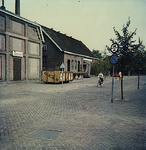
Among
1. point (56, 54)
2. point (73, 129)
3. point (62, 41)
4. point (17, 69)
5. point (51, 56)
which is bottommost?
point (73, 129)

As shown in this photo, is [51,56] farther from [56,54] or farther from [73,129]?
[73,129]

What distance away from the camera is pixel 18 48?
2222 centimetres

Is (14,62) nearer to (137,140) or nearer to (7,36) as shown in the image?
(7,36)

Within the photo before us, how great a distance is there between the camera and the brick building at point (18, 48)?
20.1 metres

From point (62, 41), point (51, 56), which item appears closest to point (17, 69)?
point (51, 56)

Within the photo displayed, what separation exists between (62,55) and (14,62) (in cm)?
1119

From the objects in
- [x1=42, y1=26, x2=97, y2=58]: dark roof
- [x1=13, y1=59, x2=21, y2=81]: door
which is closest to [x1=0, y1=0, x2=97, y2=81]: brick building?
[x1=13, y1=59, x2=21, y2=81]: door

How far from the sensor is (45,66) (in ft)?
110

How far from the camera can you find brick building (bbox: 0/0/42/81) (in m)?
20.1

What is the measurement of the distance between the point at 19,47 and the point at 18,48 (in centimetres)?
24

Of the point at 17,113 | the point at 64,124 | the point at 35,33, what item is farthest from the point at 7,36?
the point at 64,124

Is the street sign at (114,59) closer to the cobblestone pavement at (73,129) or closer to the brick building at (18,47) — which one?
the cobblestone pavement at (73,129)

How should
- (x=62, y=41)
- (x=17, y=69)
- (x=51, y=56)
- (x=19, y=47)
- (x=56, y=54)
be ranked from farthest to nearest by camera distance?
(x=62, y=41)
(x=51, y=56)
(x=56, y=54)
(x=19, y=47)
(x=17, y=69)

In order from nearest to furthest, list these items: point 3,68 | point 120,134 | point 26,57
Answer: point 120,134, point 3,68, point 26,57
